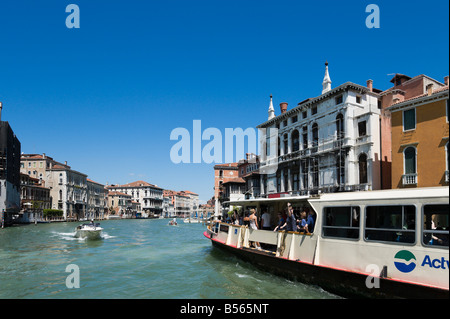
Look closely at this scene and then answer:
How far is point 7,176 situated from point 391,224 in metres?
62.1

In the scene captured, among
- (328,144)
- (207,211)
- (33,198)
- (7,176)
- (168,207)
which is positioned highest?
(328,144)

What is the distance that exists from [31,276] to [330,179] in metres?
22.1

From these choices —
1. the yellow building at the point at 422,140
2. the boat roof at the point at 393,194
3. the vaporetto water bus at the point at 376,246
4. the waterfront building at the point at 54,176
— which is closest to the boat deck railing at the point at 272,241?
the vaporetto water bus at the point at 376,246

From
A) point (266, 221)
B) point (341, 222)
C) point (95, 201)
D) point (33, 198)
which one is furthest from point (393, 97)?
point (95, 201)

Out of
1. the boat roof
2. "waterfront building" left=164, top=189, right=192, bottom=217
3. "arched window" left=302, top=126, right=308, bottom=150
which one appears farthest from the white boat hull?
"waterfront building" left=164, top=189, right=192, bottom=217

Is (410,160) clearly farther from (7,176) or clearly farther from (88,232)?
(7,176)

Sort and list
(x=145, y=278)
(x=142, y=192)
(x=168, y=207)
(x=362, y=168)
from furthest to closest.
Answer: (x=168, y=207)
(x=142, y=192)
(x=362, y=168)
(x=145, y=278)

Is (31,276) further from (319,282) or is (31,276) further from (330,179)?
(330,179)

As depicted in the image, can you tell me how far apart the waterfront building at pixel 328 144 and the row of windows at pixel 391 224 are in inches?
635

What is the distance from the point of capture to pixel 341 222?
9.82 m

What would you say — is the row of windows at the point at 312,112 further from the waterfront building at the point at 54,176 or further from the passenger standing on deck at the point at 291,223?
the waterfront building at the point at 54,176

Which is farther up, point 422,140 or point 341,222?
point 422,140

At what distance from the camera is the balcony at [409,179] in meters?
20.5
